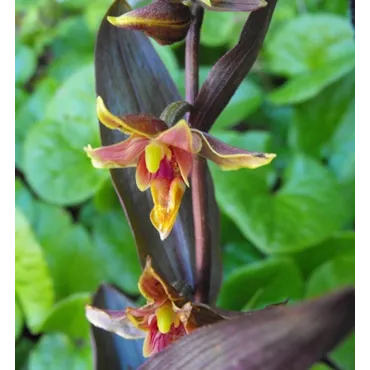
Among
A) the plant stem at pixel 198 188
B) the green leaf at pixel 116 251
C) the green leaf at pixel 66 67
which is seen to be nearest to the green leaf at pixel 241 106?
the green leaf at pixel 116 251

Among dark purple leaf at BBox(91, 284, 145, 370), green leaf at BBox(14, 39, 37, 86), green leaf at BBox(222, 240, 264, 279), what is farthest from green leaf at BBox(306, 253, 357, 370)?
green leaf at BBox(14, 39, 37, 86)

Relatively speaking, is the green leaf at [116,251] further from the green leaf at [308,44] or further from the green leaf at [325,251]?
the green leaf at [308,44]

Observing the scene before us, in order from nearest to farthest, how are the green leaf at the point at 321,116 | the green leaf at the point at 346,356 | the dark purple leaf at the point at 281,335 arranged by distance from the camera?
the dark purple leaf at the point at 281,335
the green leaf at the point at 346,356
the green leaf at the point at 321,116

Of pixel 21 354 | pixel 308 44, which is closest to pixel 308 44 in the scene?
pixel 308 44

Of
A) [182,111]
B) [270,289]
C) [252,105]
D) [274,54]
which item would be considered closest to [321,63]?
[274,54]

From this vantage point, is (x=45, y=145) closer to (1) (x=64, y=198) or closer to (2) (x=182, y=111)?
(1) (x=64, y=198)

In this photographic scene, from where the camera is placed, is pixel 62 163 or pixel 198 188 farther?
pixel 62 163

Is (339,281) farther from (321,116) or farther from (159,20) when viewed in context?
(159,20)
